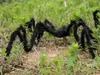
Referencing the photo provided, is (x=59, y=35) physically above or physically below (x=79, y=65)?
above

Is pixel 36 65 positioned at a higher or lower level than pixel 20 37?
lower

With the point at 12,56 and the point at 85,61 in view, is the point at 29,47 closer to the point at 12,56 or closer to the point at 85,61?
the point at 12,56

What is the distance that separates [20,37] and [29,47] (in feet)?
0.55

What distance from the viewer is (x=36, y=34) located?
3320 millimetres

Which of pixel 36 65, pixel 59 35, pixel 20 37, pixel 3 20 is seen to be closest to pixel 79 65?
pixel 36 65

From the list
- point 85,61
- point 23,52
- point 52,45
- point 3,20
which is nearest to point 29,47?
point 23,52

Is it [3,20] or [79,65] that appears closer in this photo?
[79,65]

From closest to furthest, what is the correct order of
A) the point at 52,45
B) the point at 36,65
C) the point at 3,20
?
the point at 36,65, the point at 52,45, the point at 3,20

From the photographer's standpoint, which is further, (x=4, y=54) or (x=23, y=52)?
(x=23, y=52)

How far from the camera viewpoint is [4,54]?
112 inches

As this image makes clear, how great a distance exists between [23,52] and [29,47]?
0.10 meters

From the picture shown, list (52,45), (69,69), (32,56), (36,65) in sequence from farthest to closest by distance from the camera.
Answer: (52,45) → (32,56) → (36,65) → (69,69)

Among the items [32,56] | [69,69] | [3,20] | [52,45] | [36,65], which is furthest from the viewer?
[3,20]

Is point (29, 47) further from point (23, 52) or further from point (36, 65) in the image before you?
point (36, 65)
